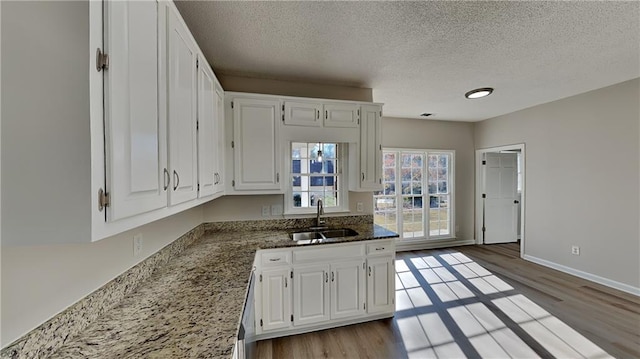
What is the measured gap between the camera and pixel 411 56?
2.34 m

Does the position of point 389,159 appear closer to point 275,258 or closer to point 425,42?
point 425,42

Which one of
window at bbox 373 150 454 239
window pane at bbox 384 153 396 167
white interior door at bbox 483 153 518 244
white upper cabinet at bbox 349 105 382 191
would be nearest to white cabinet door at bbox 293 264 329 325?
white upper cabinet at bbox 349 105 382 191

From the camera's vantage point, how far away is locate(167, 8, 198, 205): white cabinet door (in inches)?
46.4

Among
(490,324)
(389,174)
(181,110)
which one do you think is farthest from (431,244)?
(181,110)

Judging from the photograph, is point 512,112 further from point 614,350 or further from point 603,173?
point 614,350

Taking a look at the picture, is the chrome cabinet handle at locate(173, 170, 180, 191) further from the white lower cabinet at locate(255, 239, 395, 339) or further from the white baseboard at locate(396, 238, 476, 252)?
the white baseboard at locate(396, 238, 476, 252)

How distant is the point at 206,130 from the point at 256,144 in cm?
80

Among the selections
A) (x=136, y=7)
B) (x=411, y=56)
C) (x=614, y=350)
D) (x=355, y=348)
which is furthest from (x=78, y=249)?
(x=614, y=350)

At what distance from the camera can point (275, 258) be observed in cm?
221

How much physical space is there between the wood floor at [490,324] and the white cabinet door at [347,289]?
0.19 m

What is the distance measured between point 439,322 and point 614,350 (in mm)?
1297

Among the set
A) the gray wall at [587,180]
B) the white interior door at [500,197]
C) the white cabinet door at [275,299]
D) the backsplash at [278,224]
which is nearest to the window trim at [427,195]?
the white interior door at [500,197]

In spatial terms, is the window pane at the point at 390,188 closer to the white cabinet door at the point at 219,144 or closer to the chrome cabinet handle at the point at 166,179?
the white cabinet door at the point at 219,144

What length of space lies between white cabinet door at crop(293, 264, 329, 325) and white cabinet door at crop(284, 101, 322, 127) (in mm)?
1443
